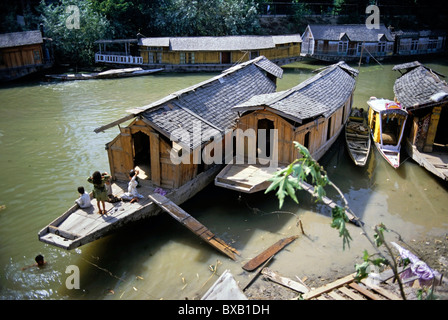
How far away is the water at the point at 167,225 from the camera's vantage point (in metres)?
10.3

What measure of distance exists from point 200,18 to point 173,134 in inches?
1232

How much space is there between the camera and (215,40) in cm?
3578

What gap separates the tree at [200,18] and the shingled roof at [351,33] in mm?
8264

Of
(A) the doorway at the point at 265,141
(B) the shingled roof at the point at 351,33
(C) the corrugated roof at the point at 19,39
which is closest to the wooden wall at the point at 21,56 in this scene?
(C) the corrugated roof at the point at 19,39

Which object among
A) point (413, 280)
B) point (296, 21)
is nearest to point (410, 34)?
point (296, 21)

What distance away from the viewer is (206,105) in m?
15.0

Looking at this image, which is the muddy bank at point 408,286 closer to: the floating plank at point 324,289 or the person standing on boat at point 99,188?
the floating plank at point 324,289

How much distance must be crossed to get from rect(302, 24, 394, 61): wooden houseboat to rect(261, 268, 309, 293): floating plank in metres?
34.4

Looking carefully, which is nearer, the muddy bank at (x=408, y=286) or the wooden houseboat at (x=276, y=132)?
the muddy bank at (x=408, y=286)

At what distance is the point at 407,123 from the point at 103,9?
105ft

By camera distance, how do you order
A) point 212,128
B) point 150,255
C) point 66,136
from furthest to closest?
point 66,136
point 212,128
point 150,255

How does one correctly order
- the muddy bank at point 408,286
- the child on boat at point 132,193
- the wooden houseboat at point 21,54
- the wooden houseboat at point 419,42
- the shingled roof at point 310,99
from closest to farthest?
1. the muddy bank at point 408,286
2. the child on boat at point 132,193
3. the shingled roof at point 310,99
4. the wooden houseboat at point 21,54
5. the wooden houseboat at point 419,42

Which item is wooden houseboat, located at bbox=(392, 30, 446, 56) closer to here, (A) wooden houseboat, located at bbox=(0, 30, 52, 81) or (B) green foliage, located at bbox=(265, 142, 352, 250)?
(A) wooden houseboat, located at bbox=(0, 30, 52, 81)

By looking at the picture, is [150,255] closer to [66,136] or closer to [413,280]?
[413,280]
